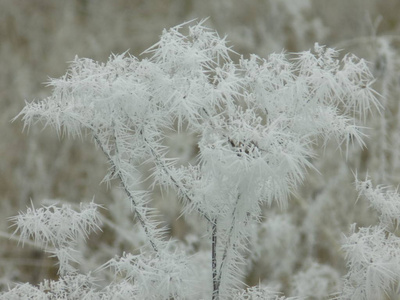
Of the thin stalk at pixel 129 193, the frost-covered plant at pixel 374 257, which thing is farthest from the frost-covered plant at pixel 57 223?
the frost-covered plant at pixel 374 257

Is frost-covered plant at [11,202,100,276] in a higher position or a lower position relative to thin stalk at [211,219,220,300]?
higher

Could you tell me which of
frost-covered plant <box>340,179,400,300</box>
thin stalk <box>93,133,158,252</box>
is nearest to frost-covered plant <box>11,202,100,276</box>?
thin stalk <box>93,133,158,252</box>

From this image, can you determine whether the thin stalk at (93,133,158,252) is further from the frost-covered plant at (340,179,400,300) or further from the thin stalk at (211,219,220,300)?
the frost-covered plant at (340,179,400,300)

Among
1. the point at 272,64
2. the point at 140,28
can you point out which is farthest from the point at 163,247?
the point at 140,28

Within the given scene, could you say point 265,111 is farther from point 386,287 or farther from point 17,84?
point 17,84

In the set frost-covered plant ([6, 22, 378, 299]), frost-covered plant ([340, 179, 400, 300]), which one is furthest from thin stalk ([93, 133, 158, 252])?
frost-covered plant ([340, 179, 400, 300])

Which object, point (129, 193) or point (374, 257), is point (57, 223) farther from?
point (374, 257)

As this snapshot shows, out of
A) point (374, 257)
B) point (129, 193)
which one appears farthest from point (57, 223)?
point (374, 257)
